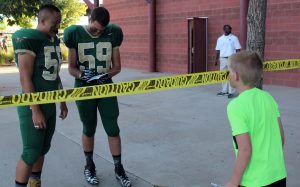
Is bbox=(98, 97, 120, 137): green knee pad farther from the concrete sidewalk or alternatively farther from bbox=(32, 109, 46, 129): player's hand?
bbox=(32, 109, 46, 129): player's hand

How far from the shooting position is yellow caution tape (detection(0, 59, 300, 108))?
3.53 metres

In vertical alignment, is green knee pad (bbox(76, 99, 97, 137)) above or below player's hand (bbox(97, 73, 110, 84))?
below

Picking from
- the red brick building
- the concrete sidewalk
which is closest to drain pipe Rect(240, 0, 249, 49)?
the red brick building

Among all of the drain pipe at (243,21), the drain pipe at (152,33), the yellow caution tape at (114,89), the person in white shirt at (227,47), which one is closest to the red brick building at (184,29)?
the drain pipe at (152,33)

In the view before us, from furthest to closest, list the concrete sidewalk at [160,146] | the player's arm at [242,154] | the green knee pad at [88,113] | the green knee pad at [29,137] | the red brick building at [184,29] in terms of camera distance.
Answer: the red brick building at [184,29] → the concrete sidewalk at [160,146] → the green knee pad at [88,113] → the green knee pad at [29,137] → the player's arm at [242,154]

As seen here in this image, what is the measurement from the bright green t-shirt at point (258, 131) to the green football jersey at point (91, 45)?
208 cm

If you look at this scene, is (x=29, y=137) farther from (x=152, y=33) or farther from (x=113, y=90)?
(x=152, y=33)

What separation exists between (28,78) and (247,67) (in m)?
1.88

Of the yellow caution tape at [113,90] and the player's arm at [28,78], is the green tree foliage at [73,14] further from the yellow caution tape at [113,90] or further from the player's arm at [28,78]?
the player's arm at [28,78]

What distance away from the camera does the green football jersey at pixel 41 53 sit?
3.47 meters

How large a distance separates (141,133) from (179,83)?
2614 mm

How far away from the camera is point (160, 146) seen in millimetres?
5820

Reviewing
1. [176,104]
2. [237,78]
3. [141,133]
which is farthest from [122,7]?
[237,78]

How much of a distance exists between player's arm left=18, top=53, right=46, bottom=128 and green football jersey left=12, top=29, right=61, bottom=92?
0.05m
